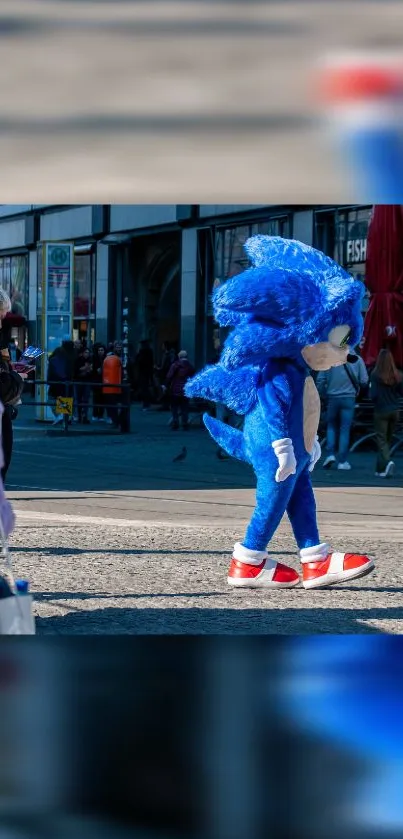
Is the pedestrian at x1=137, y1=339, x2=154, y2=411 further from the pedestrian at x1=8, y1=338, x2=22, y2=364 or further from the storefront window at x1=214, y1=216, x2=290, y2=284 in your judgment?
the pedestrian at x1=8, y1=338, x2=22, y2=364

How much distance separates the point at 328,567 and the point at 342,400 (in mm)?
8555

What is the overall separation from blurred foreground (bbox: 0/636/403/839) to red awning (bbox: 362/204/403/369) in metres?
12.8

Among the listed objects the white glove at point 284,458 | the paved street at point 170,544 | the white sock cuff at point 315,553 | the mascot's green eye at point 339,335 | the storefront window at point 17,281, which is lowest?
the paved street at point 170,544

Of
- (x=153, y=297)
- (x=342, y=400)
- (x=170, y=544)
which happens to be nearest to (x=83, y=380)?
(x=153, y=297)

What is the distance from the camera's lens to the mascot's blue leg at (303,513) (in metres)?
7.40

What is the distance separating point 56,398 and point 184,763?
19623mm

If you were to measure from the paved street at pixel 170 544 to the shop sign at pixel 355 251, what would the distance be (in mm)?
9772

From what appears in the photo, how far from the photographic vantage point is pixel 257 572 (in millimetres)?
7312

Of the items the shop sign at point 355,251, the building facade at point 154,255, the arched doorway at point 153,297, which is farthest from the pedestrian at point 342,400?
the arched doorway at point 153,297

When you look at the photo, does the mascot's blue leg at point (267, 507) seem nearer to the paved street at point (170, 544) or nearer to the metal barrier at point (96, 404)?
the paved street at point (170, 544)

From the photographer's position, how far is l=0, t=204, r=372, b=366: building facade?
1096 inches

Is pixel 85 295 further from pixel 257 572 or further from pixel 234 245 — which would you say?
pixel 257 572

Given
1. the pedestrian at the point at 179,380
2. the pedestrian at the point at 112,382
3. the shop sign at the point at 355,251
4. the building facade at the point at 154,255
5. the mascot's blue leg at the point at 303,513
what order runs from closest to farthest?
the mascot's blue leg at the point at 303,513 < the pedestrian at the point at 112,382 < the pedestrian at the point at 179,380 < the shop sign at the point at 355,251 < the building facade at the point at 154,255
